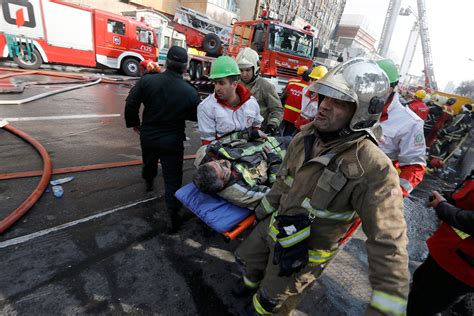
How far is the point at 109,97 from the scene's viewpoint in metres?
8.64

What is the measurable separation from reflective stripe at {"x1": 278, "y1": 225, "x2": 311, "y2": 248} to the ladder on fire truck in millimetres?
15657

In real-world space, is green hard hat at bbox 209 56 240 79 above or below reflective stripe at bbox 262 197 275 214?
above

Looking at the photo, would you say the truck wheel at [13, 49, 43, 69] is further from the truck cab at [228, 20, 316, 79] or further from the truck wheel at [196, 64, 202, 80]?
the truck cab at [228, 20, 316, 79]

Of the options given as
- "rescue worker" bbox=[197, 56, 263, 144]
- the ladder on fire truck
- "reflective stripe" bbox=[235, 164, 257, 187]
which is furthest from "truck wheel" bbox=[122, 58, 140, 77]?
"reflective stripe" bbox=[235, 164, 257, 187]

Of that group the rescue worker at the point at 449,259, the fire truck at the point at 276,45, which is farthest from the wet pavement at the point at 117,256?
the fire truck at the point at 276,45

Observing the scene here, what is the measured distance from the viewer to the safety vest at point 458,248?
5.47 feet

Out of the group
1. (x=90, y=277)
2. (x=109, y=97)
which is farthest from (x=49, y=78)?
(x=90, y=277)

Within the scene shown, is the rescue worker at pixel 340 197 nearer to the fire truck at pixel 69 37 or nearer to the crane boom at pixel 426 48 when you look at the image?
the fire truck at pixel 69 37

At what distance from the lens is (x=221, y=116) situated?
273cm

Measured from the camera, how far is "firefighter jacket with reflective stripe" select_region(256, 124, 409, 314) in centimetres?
112

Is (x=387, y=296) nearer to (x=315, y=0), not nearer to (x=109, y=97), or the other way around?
(x=109, y=97)

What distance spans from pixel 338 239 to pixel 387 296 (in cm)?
50

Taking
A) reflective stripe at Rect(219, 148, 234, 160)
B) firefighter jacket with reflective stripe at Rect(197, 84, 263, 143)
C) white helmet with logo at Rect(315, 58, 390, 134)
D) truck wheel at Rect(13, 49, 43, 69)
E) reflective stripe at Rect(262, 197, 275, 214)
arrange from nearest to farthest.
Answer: white helmet with logo at Rect(315, 58, 390, 134), reflective stripe at Rect(262, 197, 275, 214), reflective stripe at Rect(219, 148, 234, 160), firefighter jacket with reflective stripe at Rect(197, 84, 263, 143), truck wheel at Rect(13, 49, 43, 69)

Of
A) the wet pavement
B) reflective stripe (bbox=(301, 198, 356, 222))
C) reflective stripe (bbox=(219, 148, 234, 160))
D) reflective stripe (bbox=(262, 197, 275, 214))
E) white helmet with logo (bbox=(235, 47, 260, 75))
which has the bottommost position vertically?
the wet pavement
